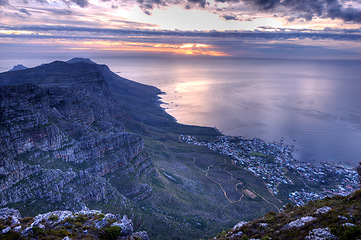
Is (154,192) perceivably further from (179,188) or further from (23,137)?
(23,137)

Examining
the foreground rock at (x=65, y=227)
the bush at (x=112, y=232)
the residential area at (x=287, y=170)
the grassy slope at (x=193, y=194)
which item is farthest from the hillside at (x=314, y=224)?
the residential area at (x=287, y=170)

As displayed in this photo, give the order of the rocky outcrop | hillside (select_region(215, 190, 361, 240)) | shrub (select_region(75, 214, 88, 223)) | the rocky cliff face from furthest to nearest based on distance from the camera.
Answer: the rocky cliff face, shrub (select_region(75, 214, 88, 223)), the rocky outcrop, hillside (select_region(215, 190, 361, 240))

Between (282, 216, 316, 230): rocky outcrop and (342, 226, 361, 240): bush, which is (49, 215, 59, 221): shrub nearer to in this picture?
(282, 216, 316, 230): rocky outcrop

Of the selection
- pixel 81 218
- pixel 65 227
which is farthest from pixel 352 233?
pixel 81 218

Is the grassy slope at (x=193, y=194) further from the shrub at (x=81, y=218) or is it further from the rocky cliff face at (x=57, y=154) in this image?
the shrub at (x=81, y=218)

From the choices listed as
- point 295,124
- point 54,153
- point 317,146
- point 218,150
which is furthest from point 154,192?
point 295,124

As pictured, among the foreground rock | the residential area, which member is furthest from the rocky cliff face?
the residential area
